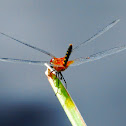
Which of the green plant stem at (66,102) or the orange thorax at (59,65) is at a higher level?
the orange thorax at (59,65)

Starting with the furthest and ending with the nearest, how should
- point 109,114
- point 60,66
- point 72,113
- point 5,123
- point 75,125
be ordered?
point 5,123, point 109,114, point 60,66, point 72,113, point 75,125

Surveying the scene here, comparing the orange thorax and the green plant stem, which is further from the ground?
the orange thorax

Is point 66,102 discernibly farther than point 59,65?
No

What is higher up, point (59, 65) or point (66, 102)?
point (59, 65)

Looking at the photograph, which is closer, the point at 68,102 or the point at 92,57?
the point at 68,102

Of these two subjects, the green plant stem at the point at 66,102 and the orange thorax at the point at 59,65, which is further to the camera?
the orange thorax at the point at 59,65

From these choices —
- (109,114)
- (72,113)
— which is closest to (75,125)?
(72,113)

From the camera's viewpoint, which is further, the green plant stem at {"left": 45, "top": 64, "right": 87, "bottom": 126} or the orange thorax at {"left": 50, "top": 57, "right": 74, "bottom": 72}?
the orange thorax at {"left": 50, "top": 57, "right": 74, "bottom": 72}

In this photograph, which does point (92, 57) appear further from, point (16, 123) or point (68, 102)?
point (16, 123)
